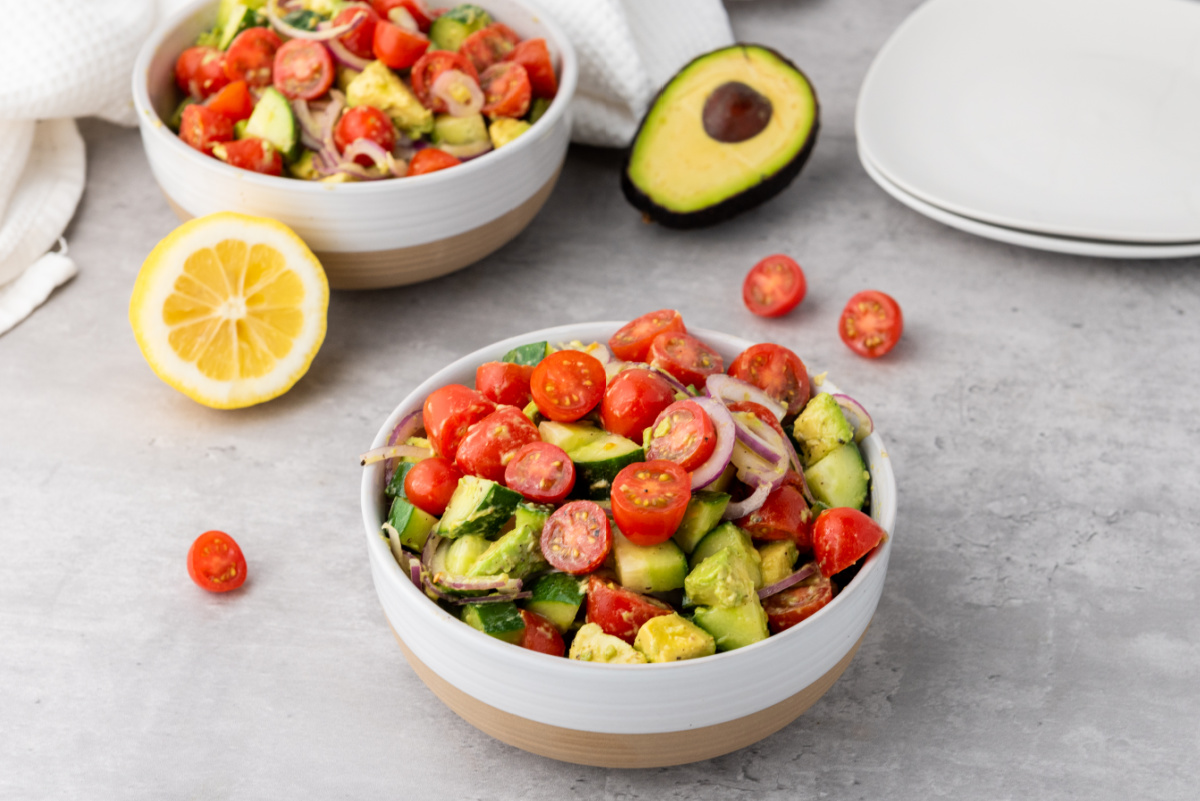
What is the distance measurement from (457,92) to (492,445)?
3.09 feet

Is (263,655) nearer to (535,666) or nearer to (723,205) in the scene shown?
(535,666)

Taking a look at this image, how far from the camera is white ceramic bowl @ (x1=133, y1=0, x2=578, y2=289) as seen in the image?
Answer: 6.28 ft

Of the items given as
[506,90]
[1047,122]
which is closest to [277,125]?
[506,90]

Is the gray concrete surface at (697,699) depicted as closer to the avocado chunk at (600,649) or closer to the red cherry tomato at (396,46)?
the avocado chunk at (600,649)

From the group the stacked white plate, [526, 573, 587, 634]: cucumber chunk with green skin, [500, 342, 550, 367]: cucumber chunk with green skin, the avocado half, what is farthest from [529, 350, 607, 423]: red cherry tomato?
the stacked white plate

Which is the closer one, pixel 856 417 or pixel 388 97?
pixel 856 417

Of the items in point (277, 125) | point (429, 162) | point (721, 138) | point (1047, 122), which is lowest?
point (1047, 122)

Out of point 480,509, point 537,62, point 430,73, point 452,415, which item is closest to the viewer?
point 480,509

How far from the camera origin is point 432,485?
1.35 m

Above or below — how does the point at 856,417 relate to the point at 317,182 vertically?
below

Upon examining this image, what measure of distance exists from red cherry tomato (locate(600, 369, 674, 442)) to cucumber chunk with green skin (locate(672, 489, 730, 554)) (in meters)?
0.13

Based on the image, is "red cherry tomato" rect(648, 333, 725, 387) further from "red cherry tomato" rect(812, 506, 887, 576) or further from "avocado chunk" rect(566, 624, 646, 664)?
"avocado chunk" rect(566, 624, 646, 664)

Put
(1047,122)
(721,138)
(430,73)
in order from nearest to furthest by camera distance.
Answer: (430,73), (721,138), (1047,122)

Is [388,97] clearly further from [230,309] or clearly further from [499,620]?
[499,620]
